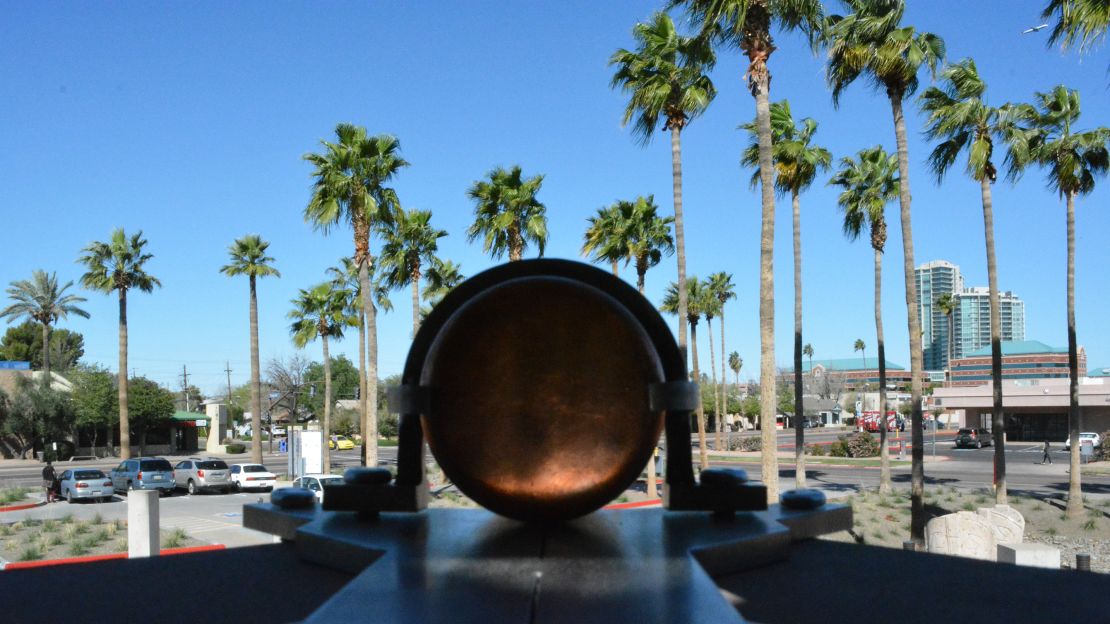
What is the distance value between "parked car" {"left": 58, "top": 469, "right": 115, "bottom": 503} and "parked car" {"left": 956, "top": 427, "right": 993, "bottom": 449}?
54625mm

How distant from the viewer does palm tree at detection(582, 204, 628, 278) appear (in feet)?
106

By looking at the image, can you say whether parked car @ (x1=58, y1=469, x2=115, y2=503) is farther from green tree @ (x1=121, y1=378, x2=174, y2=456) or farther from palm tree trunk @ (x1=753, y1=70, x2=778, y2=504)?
green tree @ (x1=121, y1=378, x2=174, y2=456)

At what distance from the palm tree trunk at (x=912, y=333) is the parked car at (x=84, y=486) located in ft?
92.8

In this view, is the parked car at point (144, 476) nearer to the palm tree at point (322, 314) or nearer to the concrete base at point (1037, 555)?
the palm tree at point (322, 314)

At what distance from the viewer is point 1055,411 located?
2413 inches

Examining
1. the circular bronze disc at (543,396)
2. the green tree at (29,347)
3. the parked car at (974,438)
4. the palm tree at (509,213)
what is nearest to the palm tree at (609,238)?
the palm tree at (509,213)

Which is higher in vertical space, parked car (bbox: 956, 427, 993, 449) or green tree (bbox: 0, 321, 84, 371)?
green tree (bbox: 0, 321, 84, 371)

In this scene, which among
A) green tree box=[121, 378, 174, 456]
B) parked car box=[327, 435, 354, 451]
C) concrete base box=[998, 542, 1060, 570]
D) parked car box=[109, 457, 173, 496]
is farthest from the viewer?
parked car box=[327, 435, 354, 451]

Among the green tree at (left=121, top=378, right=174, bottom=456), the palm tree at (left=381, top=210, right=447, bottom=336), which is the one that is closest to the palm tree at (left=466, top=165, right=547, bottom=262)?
the palm tree at (left=381, top=210, right=447, bottom=336)

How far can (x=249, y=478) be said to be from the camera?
114 feet

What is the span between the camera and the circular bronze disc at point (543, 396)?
4.62 metres

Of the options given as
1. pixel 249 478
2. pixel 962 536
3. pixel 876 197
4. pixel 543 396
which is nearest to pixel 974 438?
pixel 876 197

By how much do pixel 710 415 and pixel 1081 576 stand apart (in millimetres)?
96074

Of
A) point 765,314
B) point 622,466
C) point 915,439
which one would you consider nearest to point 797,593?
point 622,466
